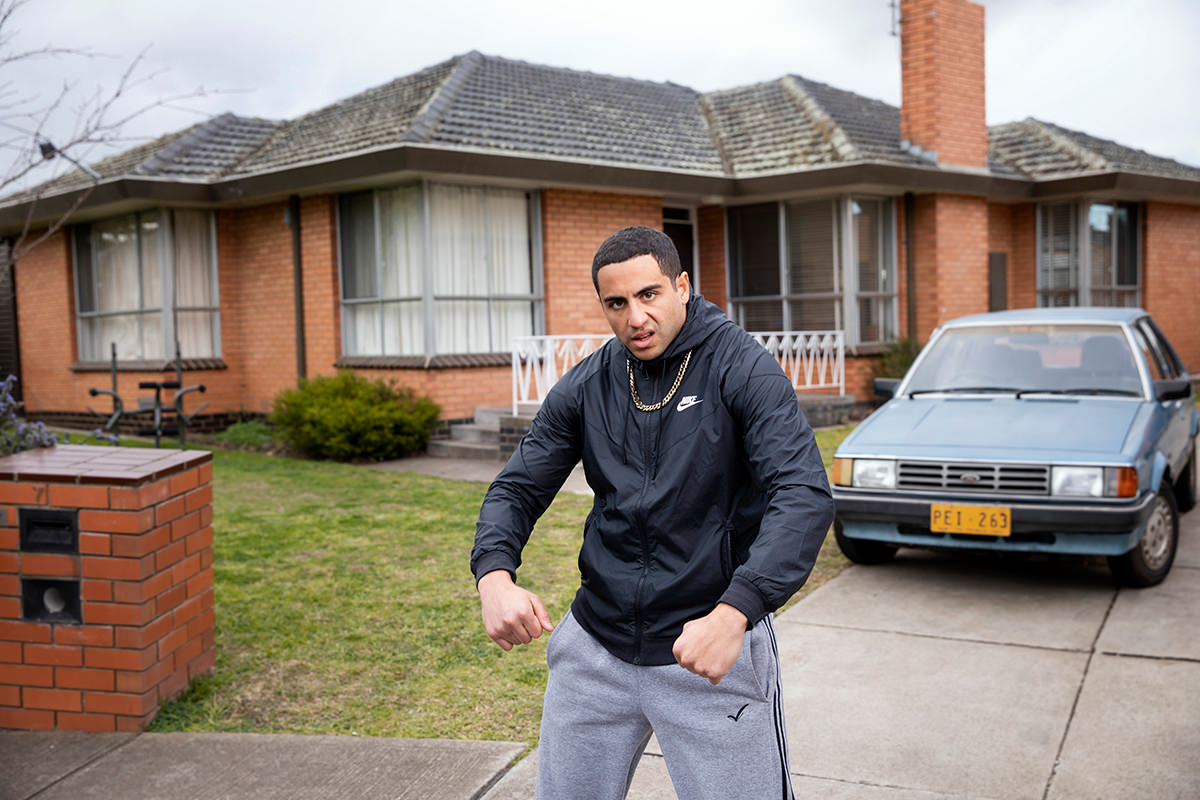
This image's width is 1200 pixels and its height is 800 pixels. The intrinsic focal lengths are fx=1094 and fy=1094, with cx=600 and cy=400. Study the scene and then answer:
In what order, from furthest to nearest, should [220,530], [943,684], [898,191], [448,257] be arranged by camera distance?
[898,191] → [448,257] → [220,530] → [943,684]

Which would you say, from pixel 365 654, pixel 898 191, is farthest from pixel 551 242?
pixel 365 654

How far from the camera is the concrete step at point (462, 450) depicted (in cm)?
1190

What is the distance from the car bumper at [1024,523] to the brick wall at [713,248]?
10200 mm

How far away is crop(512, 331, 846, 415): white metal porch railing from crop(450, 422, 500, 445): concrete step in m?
0.39

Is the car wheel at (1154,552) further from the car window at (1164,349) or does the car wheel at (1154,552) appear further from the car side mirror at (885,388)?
the car side mirror at (885,388)

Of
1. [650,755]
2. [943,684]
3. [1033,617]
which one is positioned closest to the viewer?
[650,755]

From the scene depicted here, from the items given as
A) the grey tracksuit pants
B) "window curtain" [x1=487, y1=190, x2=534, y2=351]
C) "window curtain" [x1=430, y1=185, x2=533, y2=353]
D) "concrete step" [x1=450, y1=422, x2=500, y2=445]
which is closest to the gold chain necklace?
the grey tracksuit pants

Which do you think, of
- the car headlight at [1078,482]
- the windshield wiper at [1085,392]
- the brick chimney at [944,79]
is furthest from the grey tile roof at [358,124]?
the car headlight at [1078,482]

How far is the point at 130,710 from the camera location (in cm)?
407

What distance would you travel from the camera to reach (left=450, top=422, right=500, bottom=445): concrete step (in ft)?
40.7

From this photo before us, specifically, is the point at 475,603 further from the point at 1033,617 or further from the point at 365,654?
the point at 1033,617

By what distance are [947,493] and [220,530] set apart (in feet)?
16.9

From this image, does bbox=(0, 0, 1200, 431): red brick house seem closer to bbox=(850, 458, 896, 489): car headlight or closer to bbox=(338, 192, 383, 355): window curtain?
bbox=(338, 192, 383, 355): window curtain

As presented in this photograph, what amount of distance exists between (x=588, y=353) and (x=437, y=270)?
2.09m
